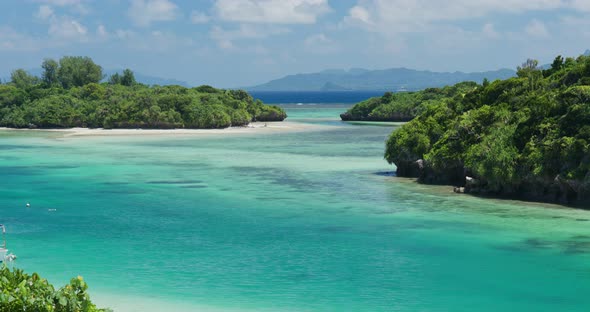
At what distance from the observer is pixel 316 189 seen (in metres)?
35.9

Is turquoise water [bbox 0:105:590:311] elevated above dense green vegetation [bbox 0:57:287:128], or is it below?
below

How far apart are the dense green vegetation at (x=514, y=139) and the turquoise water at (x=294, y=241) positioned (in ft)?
4.17

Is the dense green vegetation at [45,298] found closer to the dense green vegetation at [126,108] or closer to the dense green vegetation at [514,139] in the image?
the dense green vegetation at [514,139]

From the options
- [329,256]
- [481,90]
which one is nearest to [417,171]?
[481,90]

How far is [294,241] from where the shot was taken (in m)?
24.1

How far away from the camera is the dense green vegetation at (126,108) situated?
88750mm

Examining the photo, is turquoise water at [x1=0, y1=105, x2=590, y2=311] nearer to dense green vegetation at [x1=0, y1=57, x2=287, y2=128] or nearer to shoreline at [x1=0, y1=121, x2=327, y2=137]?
shoreline at [x1=0, y1=121, x2=327, y2=137]

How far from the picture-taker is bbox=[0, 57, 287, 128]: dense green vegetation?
291 ft

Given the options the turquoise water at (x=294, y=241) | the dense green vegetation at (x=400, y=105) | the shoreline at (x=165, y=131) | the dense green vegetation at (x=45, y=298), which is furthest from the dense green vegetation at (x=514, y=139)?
the dense green vegetation at (x=400, y=105)

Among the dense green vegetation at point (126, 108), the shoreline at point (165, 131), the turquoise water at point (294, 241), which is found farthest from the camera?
the dense green vegetation at point (126, 108)

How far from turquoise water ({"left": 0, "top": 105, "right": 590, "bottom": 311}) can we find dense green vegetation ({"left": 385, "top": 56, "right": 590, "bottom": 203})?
127 centimetres

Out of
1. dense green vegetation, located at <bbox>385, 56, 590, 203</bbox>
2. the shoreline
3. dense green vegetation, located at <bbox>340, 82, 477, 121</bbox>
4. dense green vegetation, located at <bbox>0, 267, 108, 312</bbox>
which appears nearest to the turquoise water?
dense green vegetation, located at <bbox>385, 56, 590, 203</bbox>

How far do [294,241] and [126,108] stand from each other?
6954 centimetres

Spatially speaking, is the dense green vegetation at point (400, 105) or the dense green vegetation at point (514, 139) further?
the dense green vegetation at point (400, 105)
